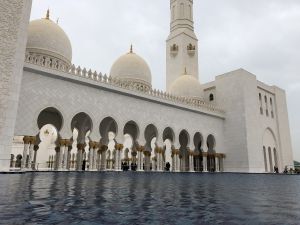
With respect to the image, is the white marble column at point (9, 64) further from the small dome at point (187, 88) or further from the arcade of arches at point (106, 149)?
the small dome at point (187, 88)

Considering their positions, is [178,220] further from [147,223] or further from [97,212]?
[97,212]

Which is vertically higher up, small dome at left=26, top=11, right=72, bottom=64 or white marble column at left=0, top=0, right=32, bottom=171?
small dome at left=26, top=11, right=72, bottom=64

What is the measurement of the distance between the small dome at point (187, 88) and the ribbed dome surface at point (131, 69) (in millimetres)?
3673

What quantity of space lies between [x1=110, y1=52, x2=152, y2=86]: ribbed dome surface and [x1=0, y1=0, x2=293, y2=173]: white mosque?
8cm

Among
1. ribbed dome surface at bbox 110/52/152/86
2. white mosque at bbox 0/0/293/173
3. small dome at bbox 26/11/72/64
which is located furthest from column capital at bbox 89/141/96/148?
ribbed dome surface at bbox 110/52/152/86

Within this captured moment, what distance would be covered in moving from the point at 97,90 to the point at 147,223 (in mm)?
13946

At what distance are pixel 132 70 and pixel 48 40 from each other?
689cm

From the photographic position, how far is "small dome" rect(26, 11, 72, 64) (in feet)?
55.4

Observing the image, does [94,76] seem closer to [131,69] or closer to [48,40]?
[48,40]

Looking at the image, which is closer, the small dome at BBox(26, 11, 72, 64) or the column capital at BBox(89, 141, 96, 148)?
the column capital at BBox(89, 141, 96, 148)

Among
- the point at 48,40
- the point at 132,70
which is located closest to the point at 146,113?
the point at 132,70

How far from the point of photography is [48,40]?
56.4ft

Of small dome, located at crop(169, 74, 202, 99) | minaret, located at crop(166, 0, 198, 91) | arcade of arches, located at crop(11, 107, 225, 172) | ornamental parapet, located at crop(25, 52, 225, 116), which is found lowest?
arcade of arches, located at crop(11, 107, 225, 172)

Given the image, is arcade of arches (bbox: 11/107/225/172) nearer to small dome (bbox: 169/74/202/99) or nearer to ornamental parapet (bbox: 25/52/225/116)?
ornamental parapet (bbox: 25/52/225/116)
